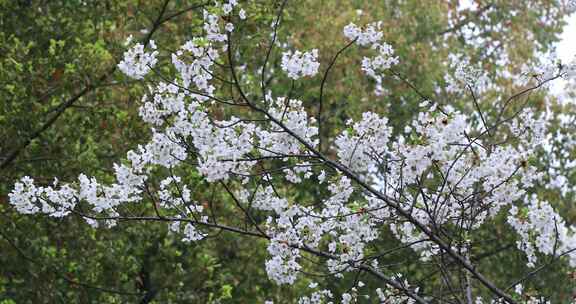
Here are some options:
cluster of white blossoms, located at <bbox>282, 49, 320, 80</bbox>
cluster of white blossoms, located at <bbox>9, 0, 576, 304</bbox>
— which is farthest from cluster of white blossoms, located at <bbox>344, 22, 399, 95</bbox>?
cluster of white blossoms, located at <bbox>282, 49, 320, 80</bbox>

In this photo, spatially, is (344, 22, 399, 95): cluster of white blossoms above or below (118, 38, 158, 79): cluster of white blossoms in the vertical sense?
above

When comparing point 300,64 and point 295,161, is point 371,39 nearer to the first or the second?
point 300,64

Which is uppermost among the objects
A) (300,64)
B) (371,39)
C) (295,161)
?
(371,39)

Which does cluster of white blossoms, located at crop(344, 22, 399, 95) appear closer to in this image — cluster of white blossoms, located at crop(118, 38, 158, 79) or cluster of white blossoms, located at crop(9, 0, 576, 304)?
cluster of white blossoms, located at crop(9, 0, 576, 304)

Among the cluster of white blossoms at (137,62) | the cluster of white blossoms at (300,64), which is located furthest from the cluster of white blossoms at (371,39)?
the cluster of white blossoms at (137,62)

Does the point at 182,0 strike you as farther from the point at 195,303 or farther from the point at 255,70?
the point at 255,70

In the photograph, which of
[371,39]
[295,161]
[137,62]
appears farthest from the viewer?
[295,161]

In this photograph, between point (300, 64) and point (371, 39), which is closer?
point (300, 64)

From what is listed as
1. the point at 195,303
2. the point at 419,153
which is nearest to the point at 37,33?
the point at 195,303

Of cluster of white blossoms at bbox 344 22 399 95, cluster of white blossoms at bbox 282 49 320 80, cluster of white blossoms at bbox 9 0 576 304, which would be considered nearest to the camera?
cluster of white blossoms at bbox 9 0 576 304

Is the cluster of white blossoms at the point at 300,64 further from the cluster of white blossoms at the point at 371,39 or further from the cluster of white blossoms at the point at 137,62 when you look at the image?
the cluster of white blossoms at the point at 137,62

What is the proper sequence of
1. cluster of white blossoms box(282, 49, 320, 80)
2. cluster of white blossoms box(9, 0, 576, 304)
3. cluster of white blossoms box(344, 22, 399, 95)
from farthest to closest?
1. cluster of white blossoms box(344, 22, 399, 95)
2. cluster of white blossoms box(282, 49, 320, 80)
3. cluster of white blossoms box(9, 0, 576, 304)

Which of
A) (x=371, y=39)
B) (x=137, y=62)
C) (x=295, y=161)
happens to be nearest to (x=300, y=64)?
(x=371, y=39)

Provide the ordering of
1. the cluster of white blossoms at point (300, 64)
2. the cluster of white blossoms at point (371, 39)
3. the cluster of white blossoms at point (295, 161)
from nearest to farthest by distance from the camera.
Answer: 1. the cluster of white blossoms at point (295, 161)
2. the cluster of white blossoms at point (300, 64)
3. the cluster of white blossoms at point (371, 39)
